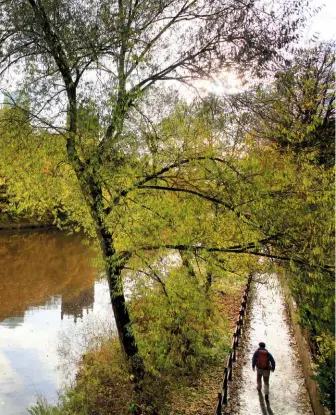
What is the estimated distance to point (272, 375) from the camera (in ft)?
37.9

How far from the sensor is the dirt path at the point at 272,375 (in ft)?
31.4

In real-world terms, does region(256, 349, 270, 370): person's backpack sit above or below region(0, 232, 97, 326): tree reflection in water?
below

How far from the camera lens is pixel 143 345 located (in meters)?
8.72

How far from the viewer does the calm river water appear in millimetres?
12656

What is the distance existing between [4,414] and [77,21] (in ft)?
35.2

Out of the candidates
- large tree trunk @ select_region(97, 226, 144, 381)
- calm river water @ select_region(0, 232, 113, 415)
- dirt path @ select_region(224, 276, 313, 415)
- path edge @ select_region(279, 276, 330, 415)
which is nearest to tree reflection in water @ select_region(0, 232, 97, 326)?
calm river water @ select_region(0, 232, 113, 415)

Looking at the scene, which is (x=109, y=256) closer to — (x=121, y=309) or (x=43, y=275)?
(x=121, y=309)

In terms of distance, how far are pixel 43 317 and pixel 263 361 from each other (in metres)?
12.8

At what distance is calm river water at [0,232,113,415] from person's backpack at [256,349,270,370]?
5101 millimetres

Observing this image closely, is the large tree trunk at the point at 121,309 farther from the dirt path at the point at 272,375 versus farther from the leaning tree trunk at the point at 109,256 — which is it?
the dirt path at the point at 272,375

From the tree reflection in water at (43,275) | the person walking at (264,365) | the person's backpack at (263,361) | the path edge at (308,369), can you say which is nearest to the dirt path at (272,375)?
the path edge at (308,369)

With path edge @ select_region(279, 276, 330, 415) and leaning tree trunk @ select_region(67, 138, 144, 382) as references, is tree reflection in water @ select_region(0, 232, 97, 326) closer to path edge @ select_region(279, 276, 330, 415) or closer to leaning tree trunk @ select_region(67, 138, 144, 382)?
leaning tree trunk @ select_region(67, 138, 144, 382)

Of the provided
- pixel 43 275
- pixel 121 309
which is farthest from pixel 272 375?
pixel 43 275

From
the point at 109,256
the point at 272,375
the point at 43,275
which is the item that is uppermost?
the point at 109,256
